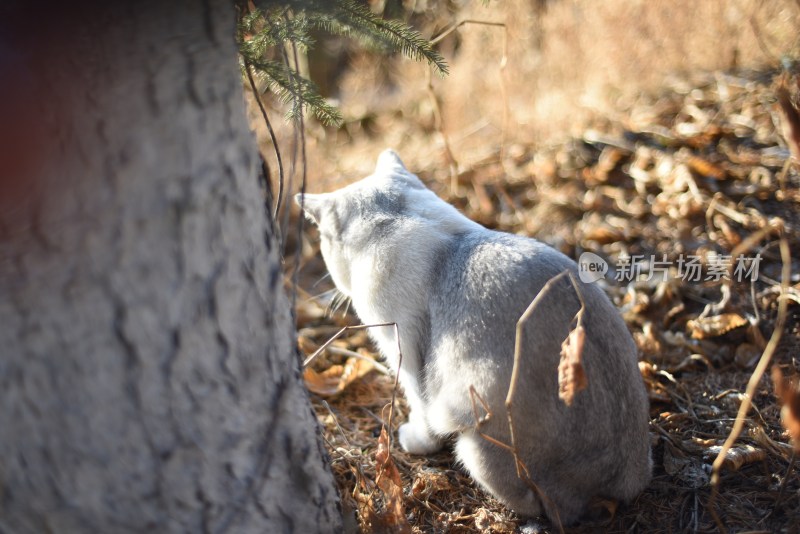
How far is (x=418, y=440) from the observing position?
239 centimetres

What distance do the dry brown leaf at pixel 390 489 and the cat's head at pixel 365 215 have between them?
0.74 meters

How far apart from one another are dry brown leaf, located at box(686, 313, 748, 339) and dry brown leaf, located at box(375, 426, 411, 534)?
156cm

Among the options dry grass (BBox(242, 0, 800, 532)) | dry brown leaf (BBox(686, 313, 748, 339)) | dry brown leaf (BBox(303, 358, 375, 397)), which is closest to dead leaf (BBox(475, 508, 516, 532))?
dry grass (BBox(242, 0, 800, 532))

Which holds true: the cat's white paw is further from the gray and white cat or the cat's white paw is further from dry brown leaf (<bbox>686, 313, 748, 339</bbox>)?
dry brown leaf (<bbox>686, 313, 748, 339</bbox>)

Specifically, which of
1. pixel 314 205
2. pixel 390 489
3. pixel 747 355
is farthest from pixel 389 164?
pixel 747 355

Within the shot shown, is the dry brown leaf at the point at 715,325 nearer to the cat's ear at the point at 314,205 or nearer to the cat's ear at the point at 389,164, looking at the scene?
the cat's ear at the point at 389,164

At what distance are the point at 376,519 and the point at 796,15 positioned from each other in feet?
14.4

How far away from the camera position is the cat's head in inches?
92.4

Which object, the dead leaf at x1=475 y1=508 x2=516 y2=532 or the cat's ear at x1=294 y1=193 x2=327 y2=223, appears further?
the cat's ear at x1=294 y1=193 x2=327 y2=223

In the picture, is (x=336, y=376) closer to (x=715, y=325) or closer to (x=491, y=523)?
(x=491, y=523)

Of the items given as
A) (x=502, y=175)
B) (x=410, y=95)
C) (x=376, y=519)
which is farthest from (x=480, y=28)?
(x=376, y=519)

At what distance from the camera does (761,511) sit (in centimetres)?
191

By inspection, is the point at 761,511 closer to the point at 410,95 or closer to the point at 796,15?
the point at 796,15

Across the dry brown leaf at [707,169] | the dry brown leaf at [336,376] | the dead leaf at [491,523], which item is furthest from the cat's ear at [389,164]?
the dry brown leaf at [707,169]
